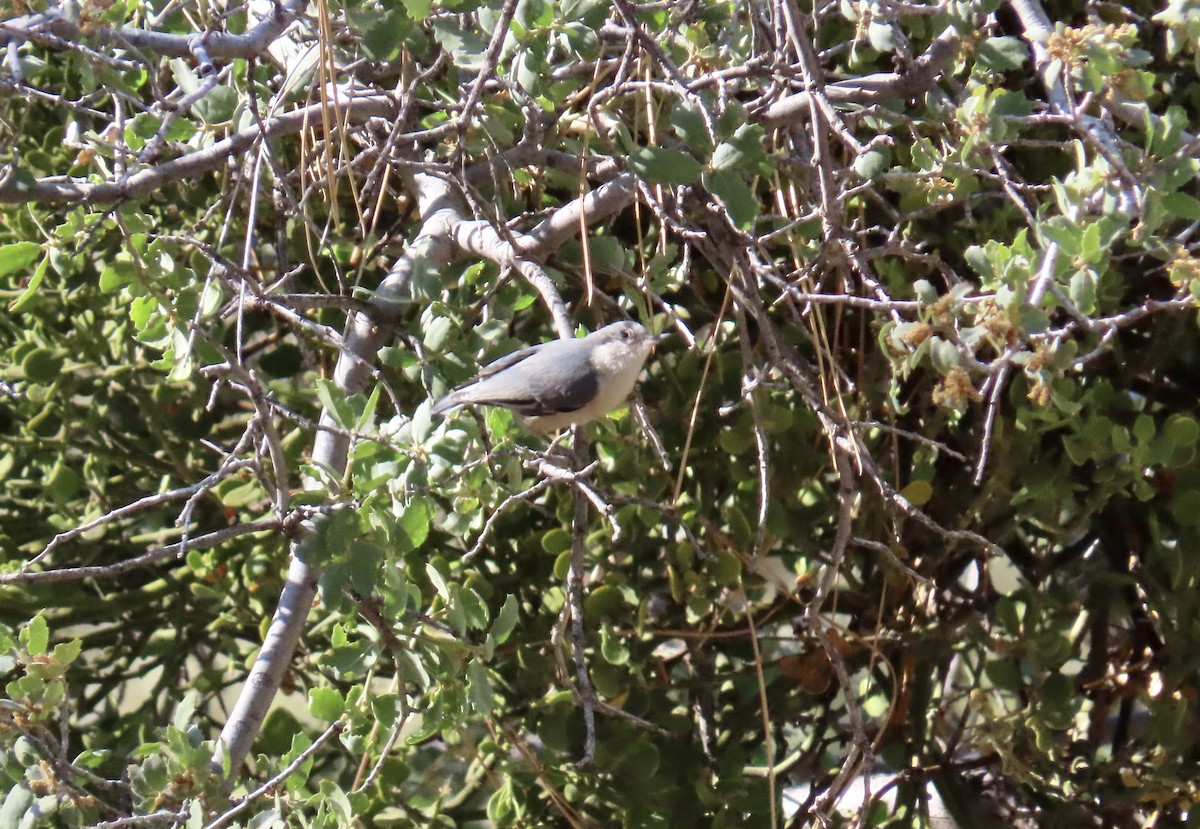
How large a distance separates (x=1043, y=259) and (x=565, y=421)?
85 cm

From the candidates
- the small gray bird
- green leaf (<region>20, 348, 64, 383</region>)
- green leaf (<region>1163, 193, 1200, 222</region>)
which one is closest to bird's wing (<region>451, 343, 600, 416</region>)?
the small gray bird

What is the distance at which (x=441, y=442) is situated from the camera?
125cm

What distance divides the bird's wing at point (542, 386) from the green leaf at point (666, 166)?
42 cm

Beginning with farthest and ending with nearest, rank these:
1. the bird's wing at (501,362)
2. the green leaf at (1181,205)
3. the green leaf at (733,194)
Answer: the bird's wing at (501,362) < the green leaf at (733,194) < the green leaf at (1181,205)

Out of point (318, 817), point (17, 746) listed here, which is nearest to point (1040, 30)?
point (318, 817)

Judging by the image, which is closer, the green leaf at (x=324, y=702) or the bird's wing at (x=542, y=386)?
the green leaf at (x=324, y=702)

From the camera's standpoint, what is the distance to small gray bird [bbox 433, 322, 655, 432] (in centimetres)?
168

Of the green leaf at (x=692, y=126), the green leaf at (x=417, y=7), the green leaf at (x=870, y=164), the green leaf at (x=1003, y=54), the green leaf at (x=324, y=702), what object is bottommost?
the green leaf at (x=324, y=702)

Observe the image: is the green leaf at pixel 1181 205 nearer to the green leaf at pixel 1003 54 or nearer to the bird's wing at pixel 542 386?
the green leaf at pixel 1003 54

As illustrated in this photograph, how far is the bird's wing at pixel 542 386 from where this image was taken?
5.51ft

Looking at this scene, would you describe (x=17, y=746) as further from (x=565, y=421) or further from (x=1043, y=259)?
(x=1043, y=259)

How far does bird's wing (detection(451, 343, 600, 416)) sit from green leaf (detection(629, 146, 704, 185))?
1.37ft

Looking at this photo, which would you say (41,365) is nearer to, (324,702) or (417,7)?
(324,702)

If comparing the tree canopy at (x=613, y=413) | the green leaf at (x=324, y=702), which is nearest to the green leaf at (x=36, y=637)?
the tree canopy at (x=613, y=413)
